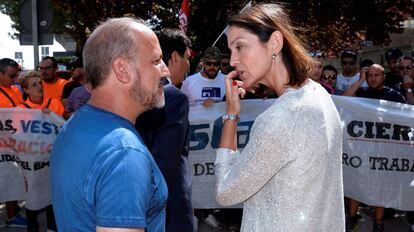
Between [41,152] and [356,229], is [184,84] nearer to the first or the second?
[41,152]

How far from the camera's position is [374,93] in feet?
21.6

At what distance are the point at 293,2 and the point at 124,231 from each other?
15.9 meters

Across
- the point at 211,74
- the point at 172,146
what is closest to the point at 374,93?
the point at 211,74

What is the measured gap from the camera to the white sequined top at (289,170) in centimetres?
179

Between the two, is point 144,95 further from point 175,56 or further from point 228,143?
point 175,56

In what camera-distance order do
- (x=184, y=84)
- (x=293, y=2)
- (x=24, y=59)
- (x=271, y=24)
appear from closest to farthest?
(x=271, y=24) → (x=184, y=84) → (x=293, y=2) → (x=24, y=59)

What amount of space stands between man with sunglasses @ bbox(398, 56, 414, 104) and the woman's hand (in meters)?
5.33

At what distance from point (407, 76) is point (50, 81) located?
5055 millimetres

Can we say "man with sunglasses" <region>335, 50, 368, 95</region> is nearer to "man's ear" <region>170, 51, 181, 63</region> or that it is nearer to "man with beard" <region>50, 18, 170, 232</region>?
"man's ear" <region>170, 51, 181, 63</region>

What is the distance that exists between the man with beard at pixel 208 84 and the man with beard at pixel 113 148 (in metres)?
5.29

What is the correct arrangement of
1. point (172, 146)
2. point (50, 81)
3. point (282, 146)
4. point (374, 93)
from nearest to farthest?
point (282, 146)
point (172, 146)
point (374, 93)
point (50, 81)

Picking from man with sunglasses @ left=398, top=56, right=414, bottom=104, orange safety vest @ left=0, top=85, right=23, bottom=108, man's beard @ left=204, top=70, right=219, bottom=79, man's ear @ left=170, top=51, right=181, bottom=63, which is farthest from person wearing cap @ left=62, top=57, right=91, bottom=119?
man with sunglasses @ left=398, top=56, right=414, bottom=104

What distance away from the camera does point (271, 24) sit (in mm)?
1935

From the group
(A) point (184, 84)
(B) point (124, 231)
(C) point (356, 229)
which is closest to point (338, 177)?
(B) point (124, 231)
